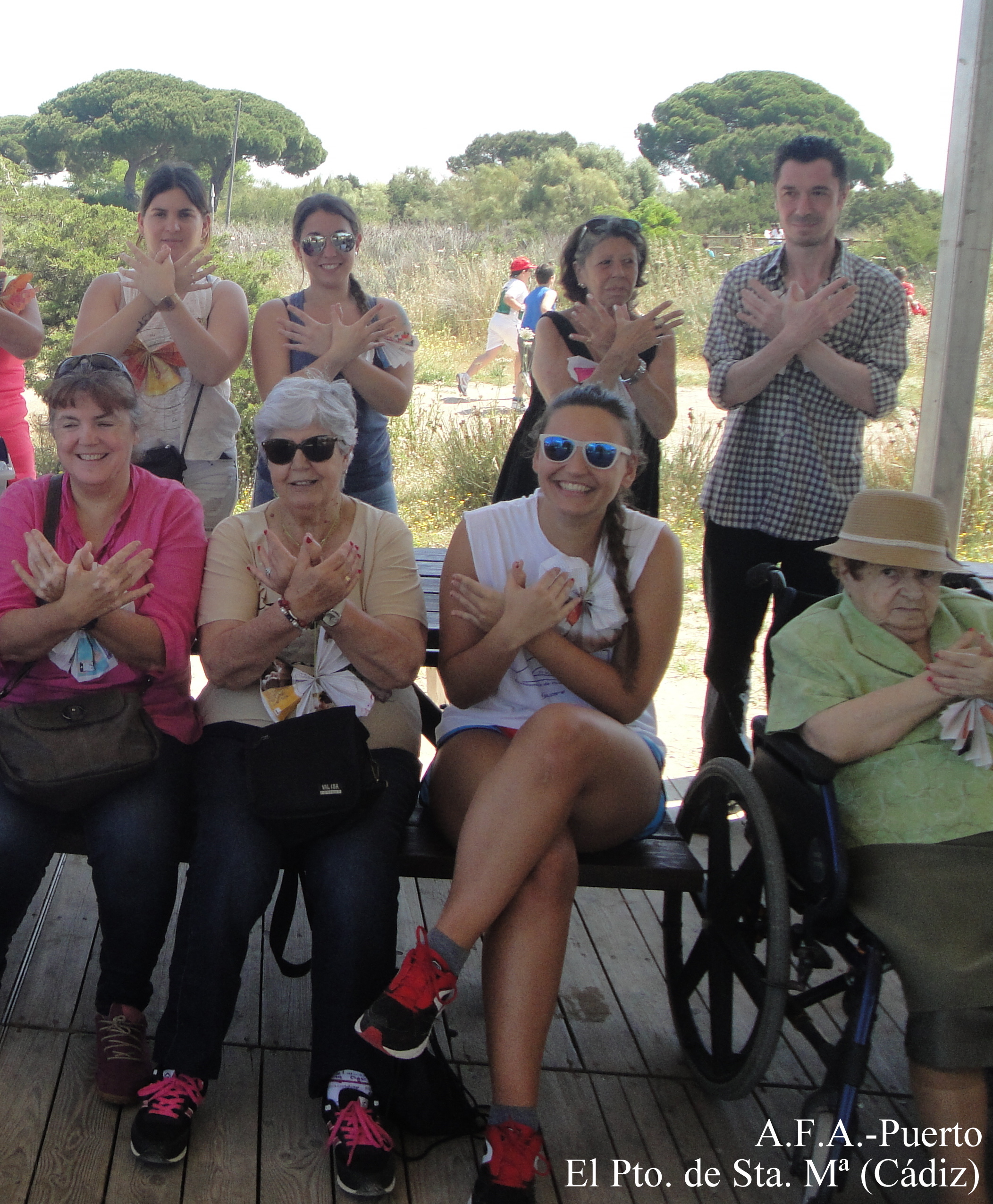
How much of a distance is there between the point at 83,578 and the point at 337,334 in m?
1.19

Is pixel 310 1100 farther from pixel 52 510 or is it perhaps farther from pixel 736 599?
pixel 736 599

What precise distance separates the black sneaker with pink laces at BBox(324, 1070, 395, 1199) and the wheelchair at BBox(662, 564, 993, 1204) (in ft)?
2.13

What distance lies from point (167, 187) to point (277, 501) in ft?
3.88

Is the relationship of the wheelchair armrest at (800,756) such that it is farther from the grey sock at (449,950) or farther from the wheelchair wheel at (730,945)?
the grey sock at (449,950)

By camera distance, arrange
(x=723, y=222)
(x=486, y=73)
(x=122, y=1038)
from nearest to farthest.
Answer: (x=122, y=1038), (x=723, y=222), (x=486, y=73)

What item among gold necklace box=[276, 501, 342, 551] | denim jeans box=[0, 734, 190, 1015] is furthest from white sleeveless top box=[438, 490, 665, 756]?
denim jeans box=[0, 734, 190, 1015]

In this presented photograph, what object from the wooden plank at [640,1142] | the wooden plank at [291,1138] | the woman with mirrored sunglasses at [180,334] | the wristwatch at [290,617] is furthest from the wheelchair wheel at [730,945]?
the woman with mirrored sunglasses at [180,334]

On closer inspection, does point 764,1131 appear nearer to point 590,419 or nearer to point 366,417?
point 590,419

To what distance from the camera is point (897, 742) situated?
6.46ft

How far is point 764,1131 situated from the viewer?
6.83ft

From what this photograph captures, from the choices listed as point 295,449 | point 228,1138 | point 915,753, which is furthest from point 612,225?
point 228,1138

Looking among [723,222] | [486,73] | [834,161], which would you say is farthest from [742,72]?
[834,161]

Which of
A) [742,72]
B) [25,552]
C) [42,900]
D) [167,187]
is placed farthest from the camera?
[742,72]

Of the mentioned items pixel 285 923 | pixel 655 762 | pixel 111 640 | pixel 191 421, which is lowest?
pixel 285 923
